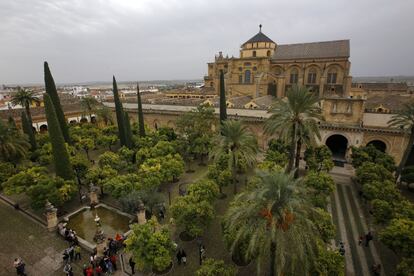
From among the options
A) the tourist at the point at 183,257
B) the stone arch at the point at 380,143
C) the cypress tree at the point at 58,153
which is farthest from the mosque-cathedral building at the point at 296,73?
the cypress tree at the point at 58,153

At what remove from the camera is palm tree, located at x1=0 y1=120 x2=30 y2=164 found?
20.7 meters

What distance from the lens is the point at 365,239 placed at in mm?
14117

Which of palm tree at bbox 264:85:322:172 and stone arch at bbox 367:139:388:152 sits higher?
palm tree at bbox 264:85:322:172

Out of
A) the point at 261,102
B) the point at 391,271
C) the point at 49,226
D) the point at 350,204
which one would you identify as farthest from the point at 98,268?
the point at 261,102

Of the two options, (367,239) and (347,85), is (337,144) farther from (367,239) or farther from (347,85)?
(367,239)

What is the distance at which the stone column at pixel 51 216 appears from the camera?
1501 centimetres

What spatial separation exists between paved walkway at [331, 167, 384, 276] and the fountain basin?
13.4 meters

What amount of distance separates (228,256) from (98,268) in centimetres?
684

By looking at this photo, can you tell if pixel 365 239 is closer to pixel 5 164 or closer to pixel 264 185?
pixel 264 185

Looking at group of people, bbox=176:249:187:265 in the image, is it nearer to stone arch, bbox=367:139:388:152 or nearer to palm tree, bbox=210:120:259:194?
palm tree, bbox=210:120:259:194

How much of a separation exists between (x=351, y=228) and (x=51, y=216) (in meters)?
20.0

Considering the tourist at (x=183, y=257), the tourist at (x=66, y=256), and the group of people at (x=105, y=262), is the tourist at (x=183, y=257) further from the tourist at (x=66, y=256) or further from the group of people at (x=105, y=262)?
the tourist at (x=66, y=256)

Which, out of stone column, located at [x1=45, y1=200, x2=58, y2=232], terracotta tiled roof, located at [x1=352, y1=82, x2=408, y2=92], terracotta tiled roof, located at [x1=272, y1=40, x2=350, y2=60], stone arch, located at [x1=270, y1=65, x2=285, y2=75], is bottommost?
stone column, located at [x1=45, y1=200, x2=58, y2=232]

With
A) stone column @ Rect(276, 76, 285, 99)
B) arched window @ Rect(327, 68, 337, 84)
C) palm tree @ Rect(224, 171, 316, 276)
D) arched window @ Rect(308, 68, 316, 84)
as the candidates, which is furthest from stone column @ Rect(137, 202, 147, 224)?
arched window @ Rect(327, 68, 337, 84)
